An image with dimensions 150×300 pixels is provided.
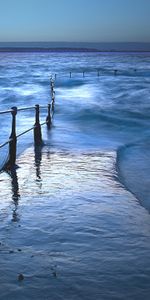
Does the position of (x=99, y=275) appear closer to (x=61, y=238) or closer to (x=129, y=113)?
(x=61, y=238)

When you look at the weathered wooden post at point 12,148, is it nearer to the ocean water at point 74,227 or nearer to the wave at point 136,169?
the ocean water at point 74,227

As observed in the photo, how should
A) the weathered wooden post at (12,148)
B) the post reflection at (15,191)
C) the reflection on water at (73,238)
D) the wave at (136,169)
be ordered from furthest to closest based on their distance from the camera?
the weathered wooden post at (12,148), the wave at (136,169), the post reflection at (15,191), the reflection on water at (73,238)

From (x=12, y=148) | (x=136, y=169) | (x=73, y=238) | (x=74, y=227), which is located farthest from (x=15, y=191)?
(x=136, y=169)

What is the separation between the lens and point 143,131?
19172mm

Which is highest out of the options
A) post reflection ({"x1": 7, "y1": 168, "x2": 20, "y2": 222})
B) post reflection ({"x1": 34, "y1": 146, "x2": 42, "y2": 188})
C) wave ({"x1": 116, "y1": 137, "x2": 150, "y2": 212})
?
post reflection ({"x1": 7, "y1": 168, "x2": 20, "y2": 222})

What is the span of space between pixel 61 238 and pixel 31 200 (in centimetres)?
158

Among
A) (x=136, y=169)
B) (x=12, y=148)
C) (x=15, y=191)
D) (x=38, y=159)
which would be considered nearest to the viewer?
(x=15, y=191)

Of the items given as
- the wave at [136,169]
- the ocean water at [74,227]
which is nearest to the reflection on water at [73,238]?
the ocean water at [74,227]

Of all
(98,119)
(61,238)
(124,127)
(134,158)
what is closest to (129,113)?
(98,119)

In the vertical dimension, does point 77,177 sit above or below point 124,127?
above

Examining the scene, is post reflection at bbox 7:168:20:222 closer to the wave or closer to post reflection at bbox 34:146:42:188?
post reflection at bbox 34:146:42:188

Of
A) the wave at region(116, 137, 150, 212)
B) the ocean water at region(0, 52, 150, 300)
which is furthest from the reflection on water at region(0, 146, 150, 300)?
the wave at region(116, 137, 150, 212)

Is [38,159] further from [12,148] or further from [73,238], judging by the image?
[73,238]

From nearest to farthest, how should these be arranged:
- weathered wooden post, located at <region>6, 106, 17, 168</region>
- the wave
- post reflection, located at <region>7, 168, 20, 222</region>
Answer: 1. post reflection, located at <region>7, 168, 20, 222</region>
2. the wave
3. weathered wooden post, located at <region>6, 106, 17, 168</region>
